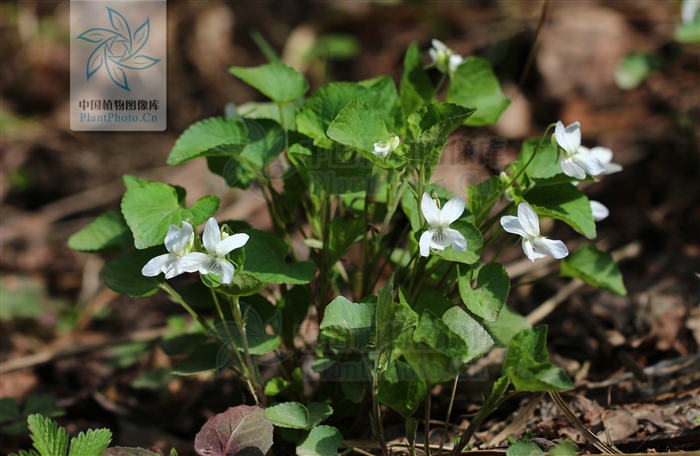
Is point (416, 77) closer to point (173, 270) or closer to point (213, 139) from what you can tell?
point (213, 139)

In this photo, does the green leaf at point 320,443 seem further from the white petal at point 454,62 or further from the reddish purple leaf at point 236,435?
the white petal at point 454,62

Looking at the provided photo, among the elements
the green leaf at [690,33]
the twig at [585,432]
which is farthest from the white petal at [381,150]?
the green leaf at [690,33]

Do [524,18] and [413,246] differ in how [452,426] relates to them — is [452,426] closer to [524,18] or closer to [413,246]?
[413,246]

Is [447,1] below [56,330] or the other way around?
the other way around

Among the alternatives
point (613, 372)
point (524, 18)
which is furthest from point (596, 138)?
point (613, 372)

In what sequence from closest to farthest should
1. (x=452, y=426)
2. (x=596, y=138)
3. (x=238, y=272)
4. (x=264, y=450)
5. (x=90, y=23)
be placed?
(x=238, y=272) < (x=264, y=450) < (x=452, y=426) < (x=596, y=138) < (x=90, y=23)

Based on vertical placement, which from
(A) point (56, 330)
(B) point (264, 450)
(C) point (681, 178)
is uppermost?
(C) point (681, 178)

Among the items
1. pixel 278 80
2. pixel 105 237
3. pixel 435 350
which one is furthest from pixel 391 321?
pixel 105 237
